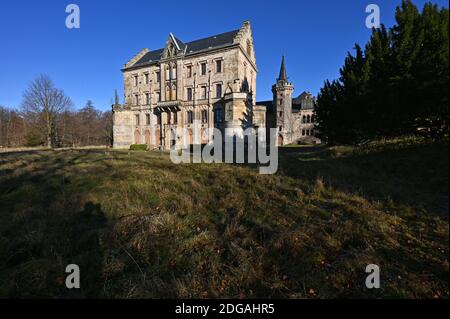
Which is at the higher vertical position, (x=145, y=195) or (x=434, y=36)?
(x=434, y=36)

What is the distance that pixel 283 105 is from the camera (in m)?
41.8

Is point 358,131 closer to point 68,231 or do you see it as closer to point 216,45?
point 68,231

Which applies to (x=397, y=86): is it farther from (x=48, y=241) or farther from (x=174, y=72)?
(x=174, y=72)

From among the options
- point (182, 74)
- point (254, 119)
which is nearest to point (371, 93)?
point (254, 119)

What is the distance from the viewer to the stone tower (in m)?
41.4

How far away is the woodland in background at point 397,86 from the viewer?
8750 mm

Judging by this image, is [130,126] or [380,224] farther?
[130,126]

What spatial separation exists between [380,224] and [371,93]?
10122mm

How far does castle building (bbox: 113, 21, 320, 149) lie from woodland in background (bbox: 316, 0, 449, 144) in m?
13.7

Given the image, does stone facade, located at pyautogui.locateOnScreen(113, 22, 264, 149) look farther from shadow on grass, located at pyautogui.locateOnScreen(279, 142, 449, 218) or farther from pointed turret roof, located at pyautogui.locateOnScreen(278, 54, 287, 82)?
shadow on grass, located at pyautogui.locateOnScreen(279, 142, 449, 218)

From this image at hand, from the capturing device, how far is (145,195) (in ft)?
23.7

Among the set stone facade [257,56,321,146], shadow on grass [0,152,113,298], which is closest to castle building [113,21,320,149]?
stone facade [257,56,321,146]
